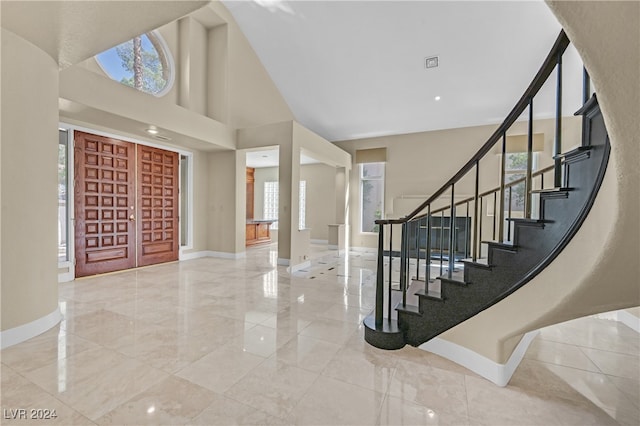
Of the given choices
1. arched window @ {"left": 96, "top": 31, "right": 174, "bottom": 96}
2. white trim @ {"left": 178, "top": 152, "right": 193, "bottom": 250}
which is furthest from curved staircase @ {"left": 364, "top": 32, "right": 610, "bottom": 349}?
arched window @ {"left": 96, "top": 31, "right": 174, "bottom": 96}

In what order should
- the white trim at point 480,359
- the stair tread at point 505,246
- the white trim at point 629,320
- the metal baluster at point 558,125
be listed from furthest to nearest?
1. the white trim at point 629,320
2. the white trim at point 480,359
3. the stair tread at point 505,246
4. the metal baluster at point 558,125

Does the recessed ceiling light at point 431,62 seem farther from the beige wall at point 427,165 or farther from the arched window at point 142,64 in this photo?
the arched window at point 142,64

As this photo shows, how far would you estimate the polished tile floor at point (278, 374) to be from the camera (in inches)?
65.0

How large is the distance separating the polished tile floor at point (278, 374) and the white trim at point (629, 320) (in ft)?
0.58

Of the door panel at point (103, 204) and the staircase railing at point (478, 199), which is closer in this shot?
the staircase railing at point (478, 199)

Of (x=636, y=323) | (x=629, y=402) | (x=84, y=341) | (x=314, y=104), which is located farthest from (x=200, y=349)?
(x=314, y=104)

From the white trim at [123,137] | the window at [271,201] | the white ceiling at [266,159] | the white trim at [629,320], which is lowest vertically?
the white trim at [629,320]

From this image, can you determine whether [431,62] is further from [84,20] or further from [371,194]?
[84,20]

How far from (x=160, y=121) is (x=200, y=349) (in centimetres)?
390

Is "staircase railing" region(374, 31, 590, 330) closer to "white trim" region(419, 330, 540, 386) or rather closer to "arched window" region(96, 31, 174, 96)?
"white trim" region(419, 330, 540, 386)

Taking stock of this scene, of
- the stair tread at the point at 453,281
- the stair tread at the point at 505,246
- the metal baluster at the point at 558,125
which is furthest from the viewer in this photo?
the stair tread at the point at 453,281

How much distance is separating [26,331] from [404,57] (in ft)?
22.1

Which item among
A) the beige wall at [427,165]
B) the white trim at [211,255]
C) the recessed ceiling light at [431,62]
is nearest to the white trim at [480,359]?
the beige wall at [427,165]

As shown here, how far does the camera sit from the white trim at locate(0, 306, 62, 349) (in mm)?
2377
